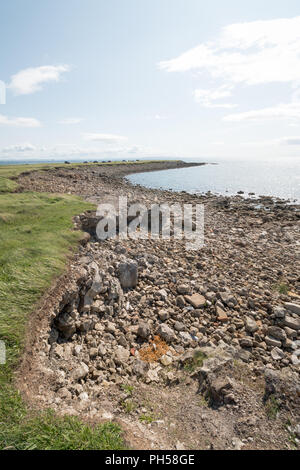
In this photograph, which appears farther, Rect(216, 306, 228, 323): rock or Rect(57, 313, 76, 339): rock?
Rect(216, 306, 228, 323): rock

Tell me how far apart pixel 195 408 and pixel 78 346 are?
132 inches

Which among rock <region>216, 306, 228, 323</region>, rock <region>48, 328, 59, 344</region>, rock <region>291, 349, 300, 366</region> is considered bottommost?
rock <region>291, 349, 300, 366</region>

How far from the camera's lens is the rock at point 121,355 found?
6.11 m

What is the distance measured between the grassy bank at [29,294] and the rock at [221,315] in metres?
5.37

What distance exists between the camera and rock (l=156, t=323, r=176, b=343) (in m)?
7.17

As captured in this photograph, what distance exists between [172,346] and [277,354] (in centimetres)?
310

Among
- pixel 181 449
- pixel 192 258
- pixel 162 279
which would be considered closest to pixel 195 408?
pixel 181 449

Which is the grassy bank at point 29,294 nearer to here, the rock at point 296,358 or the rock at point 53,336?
the rock at point 53,336

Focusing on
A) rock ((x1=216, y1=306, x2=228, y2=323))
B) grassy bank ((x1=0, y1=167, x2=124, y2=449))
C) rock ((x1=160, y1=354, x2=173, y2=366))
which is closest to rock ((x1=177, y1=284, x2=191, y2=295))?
rock ((x1=216, y1=306, x2=228, y2=323))

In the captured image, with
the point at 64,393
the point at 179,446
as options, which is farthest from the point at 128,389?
the point at 179,446

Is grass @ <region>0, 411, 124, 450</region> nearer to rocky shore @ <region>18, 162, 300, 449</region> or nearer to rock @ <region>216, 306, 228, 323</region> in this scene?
rocky shore @ <region>18, 162, 300, 449</region>

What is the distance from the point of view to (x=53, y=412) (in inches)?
156

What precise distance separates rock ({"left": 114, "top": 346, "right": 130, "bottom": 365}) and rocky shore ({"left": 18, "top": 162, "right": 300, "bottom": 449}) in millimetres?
28

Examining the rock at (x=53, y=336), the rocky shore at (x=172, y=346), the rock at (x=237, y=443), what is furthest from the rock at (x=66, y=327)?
the rock at (x=237, y=443)
